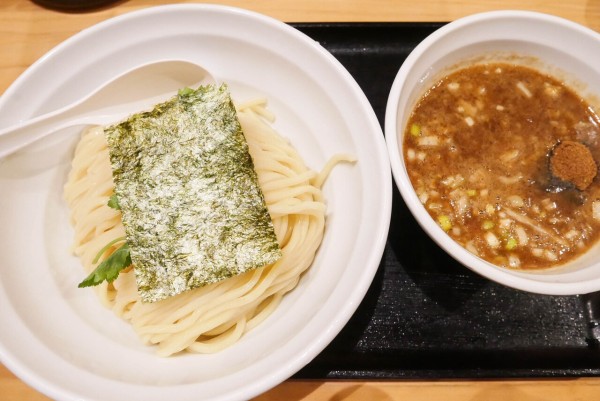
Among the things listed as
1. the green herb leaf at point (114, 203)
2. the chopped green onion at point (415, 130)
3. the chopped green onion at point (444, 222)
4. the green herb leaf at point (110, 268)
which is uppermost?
the green herb leaf at point (114, 203)

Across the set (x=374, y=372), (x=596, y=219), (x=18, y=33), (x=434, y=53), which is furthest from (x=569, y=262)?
(x=18, y=33)

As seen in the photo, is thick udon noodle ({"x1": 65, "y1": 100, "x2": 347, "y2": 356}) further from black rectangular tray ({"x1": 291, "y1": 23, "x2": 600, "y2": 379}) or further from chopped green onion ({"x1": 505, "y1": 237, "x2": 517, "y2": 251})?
chopped green onion ({"x1": 505, "y1": 237, "x2": 517, "y2": 251})

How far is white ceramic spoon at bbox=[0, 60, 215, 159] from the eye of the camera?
64.7 inches

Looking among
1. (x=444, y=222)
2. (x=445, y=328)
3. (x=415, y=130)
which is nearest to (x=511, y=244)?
(x=444, y=222)

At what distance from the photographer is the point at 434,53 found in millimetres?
1721

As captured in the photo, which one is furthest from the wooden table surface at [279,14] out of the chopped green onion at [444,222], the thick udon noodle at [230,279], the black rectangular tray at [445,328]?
the chopped green onion at [444,222]

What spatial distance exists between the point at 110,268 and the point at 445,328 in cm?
124

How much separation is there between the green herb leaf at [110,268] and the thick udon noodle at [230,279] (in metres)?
0.13

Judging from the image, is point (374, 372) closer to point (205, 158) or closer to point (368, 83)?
point (205, 158)

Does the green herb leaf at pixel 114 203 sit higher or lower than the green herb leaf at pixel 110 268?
higher

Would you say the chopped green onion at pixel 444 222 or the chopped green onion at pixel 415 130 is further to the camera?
the chopped green onion at pixel 415 130

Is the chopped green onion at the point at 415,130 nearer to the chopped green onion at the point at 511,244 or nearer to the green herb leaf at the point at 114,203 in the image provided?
the chopped green onion at the point at 511,244

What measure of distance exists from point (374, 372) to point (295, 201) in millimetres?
686

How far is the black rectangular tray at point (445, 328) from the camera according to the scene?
1640 mm
